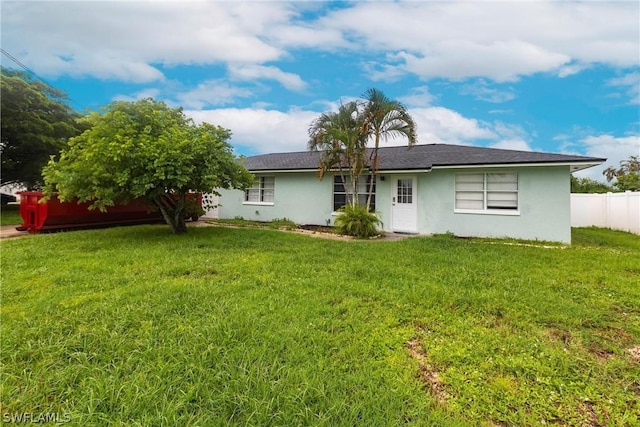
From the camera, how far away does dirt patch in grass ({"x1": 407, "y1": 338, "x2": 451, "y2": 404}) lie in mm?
2605

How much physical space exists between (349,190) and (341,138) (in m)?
3.05

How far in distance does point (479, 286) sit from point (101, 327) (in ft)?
17.2

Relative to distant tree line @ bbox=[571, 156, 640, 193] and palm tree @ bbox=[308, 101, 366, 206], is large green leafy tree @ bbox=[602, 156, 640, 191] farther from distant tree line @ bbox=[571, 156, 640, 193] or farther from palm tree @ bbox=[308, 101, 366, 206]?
palm tree @ bbox=[308, 101, 366, 206]

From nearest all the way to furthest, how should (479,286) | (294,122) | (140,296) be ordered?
(140,296) → (479,286) → (294,122)

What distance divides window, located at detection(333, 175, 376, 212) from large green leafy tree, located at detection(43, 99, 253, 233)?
16.4 feet

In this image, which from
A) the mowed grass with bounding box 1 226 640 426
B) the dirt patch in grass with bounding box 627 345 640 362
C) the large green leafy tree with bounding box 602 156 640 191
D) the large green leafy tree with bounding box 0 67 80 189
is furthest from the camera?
the large green leafy tree with bounding box 602 156 640 191

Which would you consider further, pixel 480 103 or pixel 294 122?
pixel 294 122

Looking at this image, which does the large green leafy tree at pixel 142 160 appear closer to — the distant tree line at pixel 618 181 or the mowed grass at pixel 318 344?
the mowed grass at pixel 318 344

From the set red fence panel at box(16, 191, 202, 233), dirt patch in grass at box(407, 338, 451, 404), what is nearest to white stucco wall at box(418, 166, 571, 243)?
red fence panel at box(16, 191, 202, 233)

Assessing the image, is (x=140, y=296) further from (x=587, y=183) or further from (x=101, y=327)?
(x=587, y=183)

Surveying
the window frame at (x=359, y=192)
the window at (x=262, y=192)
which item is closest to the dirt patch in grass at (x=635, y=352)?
the window frame at (x=359, y=192)

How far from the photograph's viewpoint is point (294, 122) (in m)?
16.7

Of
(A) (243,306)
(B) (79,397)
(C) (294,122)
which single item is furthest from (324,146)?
(B) (79,397)

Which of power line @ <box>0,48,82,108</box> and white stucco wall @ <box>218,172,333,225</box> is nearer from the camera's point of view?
white stucco wall @ <box>218,172,333,225</box>
